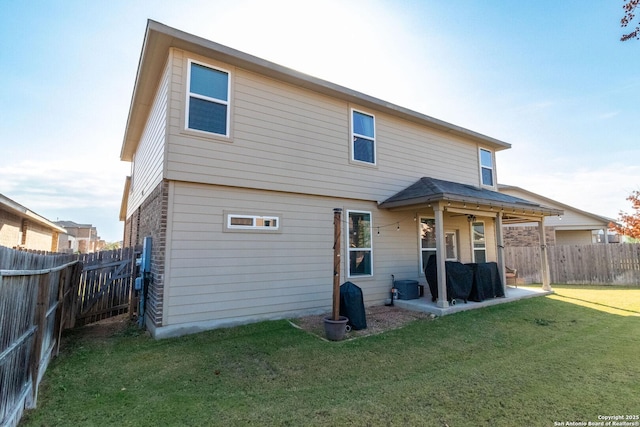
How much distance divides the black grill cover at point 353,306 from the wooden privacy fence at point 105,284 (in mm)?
4572

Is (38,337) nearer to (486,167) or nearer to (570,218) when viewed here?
(486,167)

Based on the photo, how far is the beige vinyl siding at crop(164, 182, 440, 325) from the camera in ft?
18.3

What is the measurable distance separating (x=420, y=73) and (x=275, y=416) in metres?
9.49

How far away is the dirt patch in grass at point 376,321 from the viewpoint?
5727 millimetres

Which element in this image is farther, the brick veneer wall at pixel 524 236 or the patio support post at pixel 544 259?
the brick veneer wall at pixel 524 236

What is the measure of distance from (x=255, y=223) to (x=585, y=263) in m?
14.0

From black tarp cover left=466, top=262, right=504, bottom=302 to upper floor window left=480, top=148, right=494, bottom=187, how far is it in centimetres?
414

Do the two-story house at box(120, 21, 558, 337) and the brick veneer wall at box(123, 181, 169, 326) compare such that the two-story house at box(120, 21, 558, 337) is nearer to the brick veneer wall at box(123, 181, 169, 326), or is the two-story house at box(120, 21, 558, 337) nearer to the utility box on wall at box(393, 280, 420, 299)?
the brick veneer wall at box(123, 181, 169, 326)

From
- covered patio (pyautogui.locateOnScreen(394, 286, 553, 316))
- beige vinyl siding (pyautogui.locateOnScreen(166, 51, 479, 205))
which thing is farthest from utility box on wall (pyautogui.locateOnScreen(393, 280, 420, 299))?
beige vinyl siding (pyautogui.locateOnScreen(166, 51, 479, 205))

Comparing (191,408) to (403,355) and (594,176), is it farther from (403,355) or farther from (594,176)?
(594,176)

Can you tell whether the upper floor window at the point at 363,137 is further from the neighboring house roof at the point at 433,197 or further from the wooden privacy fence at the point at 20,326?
the wooden privacy fence at the point at 20,326

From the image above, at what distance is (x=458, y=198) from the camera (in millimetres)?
7266

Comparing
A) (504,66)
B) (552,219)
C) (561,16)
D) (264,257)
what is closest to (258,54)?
(264,257)

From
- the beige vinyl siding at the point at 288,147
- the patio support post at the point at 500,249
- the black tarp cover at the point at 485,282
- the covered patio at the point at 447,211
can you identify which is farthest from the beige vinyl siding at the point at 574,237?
the beige vinyl siding at the point at 288,147
